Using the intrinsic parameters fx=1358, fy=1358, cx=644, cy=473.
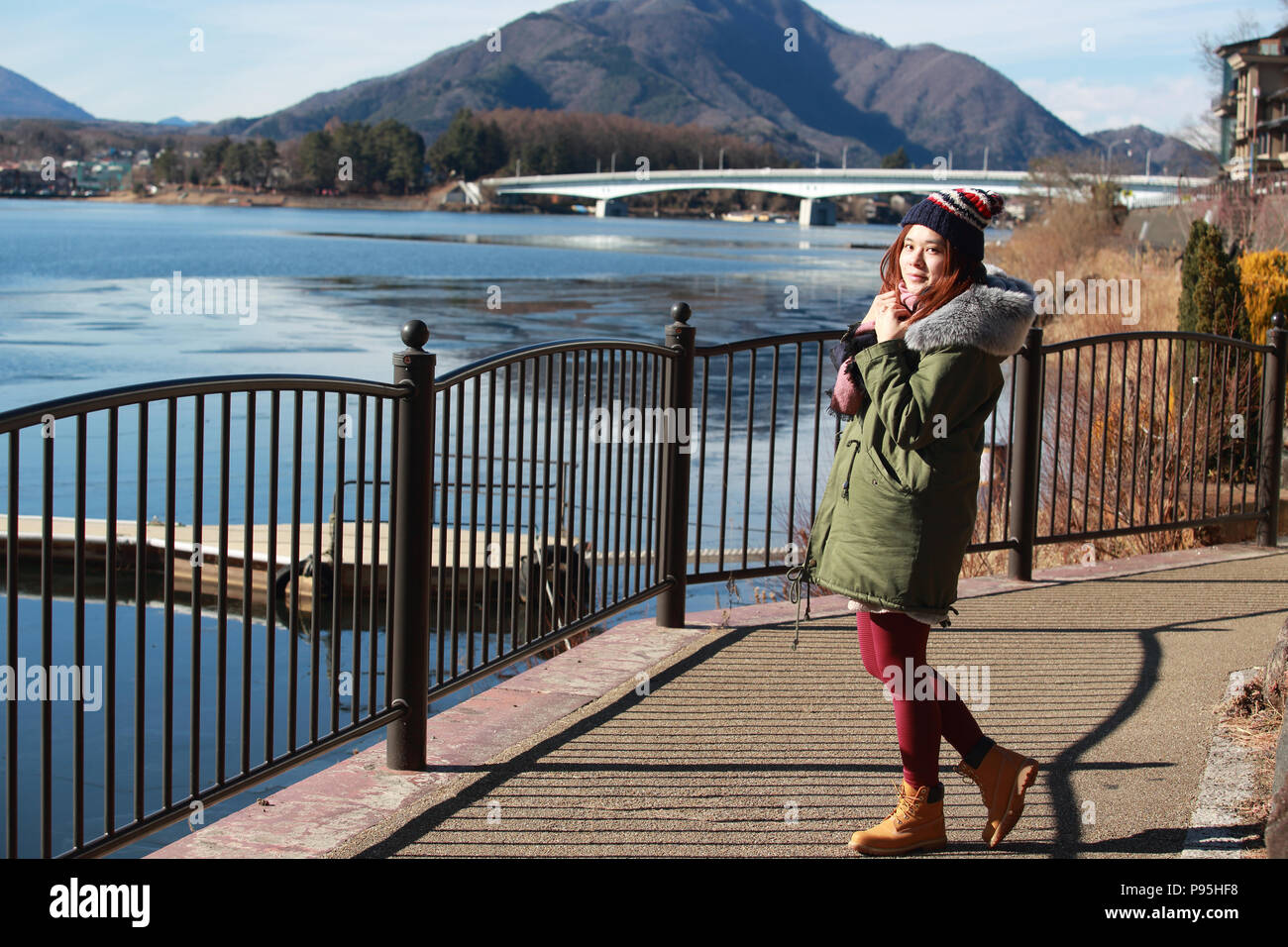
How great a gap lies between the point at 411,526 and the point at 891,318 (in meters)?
1.73

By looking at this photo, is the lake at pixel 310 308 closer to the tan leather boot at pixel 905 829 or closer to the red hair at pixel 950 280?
the red hair at pixel 950 280

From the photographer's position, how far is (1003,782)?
382 cm

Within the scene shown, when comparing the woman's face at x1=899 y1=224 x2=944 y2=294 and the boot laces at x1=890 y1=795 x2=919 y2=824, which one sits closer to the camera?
the woman's face at x1=899 y1=224 x2=944 y2=294

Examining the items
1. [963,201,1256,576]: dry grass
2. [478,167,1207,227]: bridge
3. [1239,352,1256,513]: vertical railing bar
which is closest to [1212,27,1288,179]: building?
[478,167,1207,227]: bridge

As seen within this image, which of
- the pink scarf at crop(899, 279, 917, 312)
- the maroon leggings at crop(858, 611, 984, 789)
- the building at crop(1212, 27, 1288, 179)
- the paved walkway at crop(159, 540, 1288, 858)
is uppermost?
the building at crop(1212, 27, 1288, 179)

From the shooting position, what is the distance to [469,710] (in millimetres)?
5188

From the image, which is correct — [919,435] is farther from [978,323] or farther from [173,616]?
[173,616]

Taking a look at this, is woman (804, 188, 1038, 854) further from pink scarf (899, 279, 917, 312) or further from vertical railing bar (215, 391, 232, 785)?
vertical railing bar (215, 391, 232, 785)

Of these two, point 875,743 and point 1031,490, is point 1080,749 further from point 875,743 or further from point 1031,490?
point 1031,490

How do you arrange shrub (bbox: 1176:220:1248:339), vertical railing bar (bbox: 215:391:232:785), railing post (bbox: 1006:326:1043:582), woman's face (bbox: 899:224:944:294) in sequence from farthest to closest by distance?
shrub (bbox: 1176:220:1248:339) < railing post (bbox: 1006:326:1043:582) < vertical railing bar (bbox: 215:391:232:785) < woman's face (bbox: 899:224:944:294)

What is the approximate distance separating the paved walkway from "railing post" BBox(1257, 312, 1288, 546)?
1.65 meters

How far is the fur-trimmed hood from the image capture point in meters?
3.42
